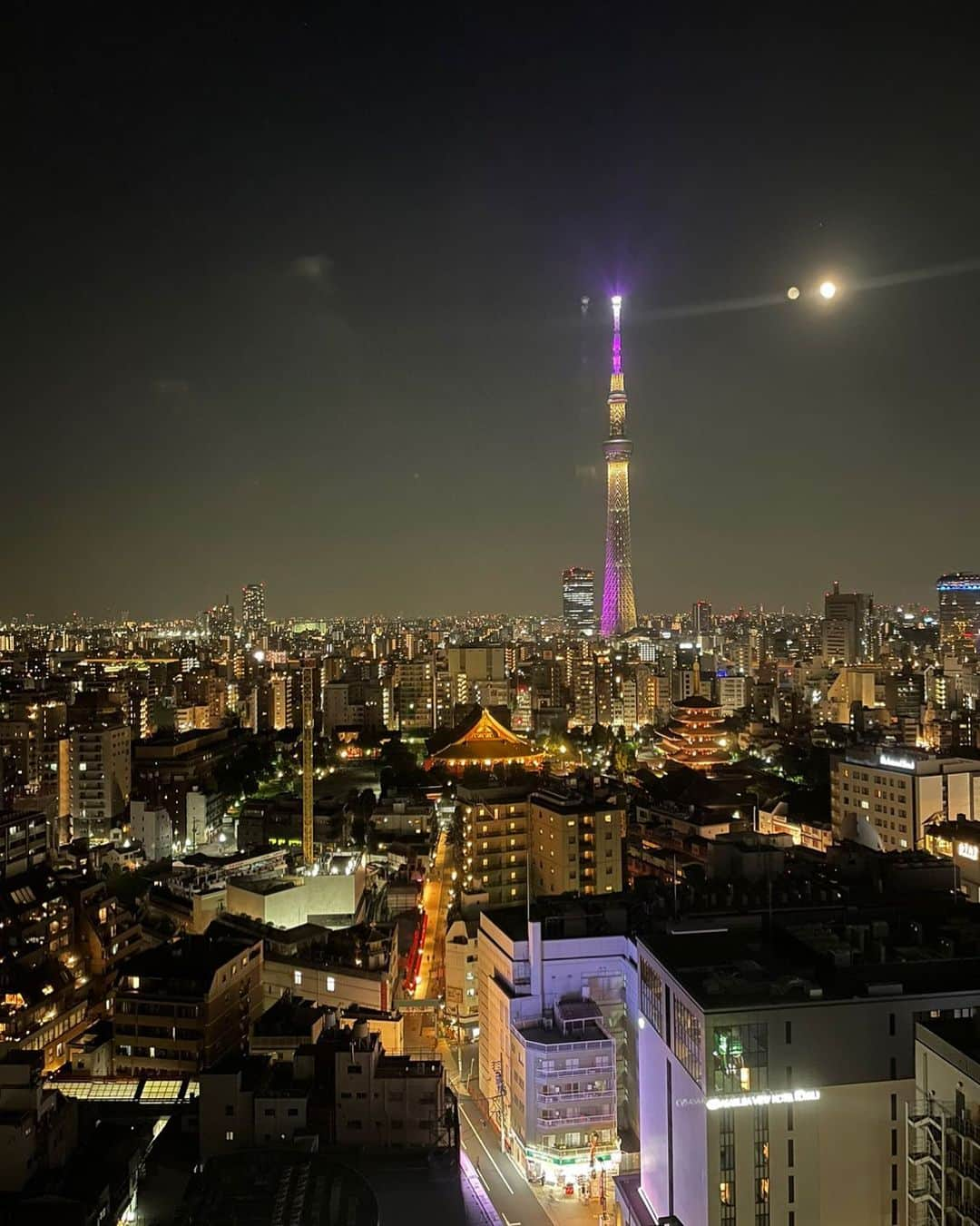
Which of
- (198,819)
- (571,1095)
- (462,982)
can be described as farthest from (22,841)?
(571,1095)

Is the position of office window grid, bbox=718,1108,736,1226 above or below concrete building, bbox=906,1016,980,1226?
below

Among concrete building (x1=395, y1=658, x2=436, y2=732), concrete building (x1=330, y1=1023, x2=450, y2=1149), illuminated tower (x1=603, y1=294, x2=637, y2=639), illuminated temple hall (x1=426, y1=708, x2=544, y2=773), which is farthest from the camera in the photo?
illuminated tower (x1=603, y1=294, x2=637, y2=639)

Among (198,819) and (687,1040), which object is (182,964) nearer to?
(687,1040)

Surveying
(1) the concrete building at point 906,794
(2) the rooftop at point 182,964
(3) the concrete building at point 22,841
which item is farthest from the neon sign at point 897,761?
(3) the concrete building at point 22,841

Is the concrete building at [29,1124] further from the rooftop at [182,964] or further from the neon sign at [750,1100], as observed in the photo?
the neon sign at [750,1100]

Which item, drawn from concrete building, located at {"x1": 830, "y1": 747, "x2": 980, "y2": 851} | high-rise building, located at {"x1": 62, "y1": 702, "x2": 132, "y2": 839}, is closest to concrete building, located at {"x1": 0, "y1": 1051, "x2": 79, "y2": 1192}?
concrete building, located at {"x1": 830, "y1": 747, "x2": 980, "y2": 851}

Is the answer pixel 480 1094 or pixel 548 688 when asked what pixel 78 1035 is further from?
pixel 548 688

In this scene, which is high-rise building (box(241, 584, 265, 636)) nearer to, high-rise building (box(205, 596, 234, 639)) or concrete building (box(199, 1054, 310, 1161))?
high-rise building (box(205, 596, 234, 639))
